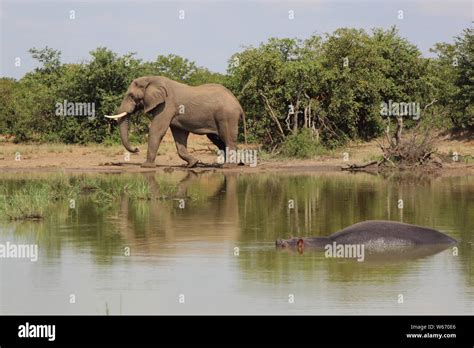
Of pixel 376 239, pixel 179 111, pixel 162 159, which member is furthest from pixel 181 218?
pixel 162 159

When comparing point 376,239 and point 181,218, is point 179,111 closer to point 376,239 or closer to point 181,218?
point 181,218

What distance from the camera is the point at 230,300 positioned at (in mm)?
9367

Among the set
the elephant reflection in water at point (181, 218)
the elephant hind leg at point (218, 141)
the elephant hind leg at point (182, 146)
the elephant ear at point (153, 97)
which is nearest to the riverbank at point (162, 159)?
the elephant hind leg at point (182, 146)

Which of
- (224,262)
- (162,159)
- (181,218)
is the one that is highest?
(162,159)

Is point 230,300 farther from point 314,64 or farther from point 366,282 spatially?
point 314,64

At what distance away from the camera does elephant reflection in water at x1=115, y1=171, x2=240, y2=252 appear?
43.1ft

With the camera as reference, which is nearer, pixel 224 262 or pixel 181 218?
pixel 224 262

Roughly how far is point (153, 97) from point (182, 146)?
Answer: 56.9 inches

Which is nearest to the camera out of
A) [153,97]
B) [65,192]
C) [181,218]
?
[181,218]

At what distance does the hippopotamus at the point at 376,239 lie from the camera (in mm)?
12125

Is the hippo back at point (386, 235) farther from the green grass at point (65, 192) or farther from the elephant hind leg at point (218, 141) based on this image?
the elephant hind leg at point (218, 141)

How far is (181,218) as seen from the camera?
49.7 ft

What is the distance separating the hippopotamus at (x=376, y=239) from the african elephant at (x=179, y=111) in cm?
1274

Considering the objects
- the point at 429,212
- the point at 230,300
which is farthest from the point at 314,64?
the point at 230,300
